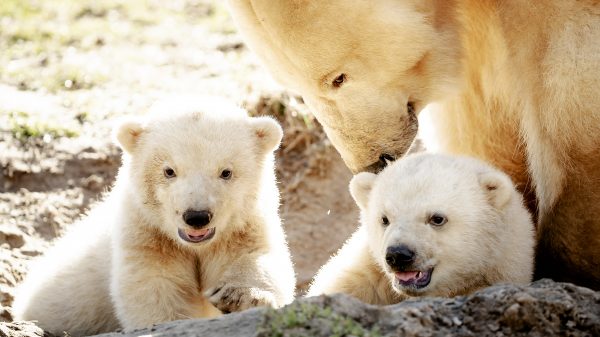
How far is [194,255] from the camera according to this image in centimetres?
605

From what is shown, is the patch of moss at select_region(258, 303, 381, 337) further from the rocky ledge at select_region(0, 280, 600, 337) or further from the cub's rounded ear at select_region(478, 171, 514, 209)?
the cub's rounded ear at select_region(478, 171, 514, 209)

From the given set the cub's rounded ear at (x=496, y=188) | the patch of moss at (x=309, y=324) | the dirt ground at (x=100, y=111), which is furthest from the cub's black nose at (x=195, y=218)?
the dirt ground at (x=100, y=111)

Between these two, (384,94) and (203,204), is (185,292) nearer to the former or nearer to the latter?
(203,204)

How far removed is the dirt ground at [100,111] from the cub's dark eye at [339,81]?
2310mm

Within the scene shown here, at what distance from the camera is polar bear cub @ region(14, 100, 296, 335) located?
571 centimetres

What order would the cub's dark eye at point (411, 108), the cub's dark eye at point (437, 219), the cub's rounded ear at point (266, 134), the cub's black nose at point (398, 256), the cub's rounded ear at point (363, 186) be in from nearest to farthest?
the cub's black nose at point (398, 256), the cub's dark eye at point (437, 219), the cub's rounded ear at point (363, 186), the cub's rounded ear at point (266, 134), the cub's dark eye at point (411, 108)

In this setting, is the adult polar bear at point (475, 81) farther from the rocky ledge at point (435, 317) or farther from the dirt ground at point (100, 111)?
the dirt ground at point (100, 111)

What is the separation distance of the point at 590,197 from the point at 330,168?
3.74m

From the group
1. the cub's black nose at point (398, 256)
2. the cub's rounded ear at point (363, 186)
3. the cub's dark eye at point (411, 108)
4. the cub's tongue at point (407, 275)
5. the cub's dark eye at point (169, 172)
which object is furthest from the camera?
the cub's dark eye at point (411, 108)

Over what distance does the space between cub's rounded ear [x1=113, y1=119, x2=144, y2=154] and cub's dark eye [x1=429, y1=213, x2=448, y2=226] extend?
1.58 meters

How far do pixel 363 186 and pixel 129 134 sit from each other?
3.95ft

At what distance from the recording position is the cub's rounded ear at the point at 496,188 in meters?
5.68

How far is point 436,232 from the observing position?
548cm

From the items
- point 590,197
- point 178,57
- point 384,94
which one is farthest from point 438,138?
point 178,57
